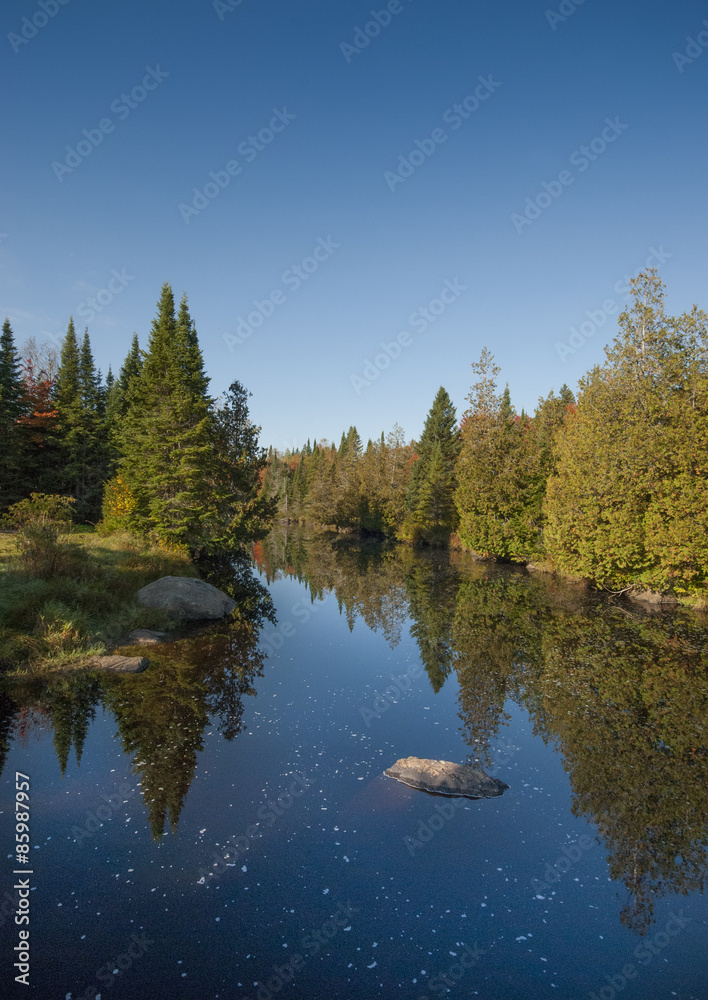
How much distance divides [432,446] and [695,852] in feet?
193

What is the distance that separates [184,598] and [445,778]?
14.9 meters

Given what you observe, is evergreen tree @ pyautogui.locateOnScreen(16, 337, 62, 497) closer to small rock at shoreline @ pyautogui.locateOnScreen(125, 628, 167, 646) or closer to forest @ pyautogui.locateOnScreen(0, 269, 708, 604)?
forest @ pyautogui.locateOnScreen(0, 269, 708, 604)

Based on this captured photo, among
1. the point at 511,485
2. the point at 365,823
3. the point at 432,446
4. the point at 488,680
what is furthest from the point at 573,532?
the point at 432,446

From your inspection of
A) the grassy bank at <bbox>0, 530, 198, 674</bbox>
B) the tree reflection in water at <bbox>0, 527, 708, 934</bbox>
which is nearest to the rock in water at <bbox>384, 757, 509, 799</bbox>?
the tree reflection in water at <bbox>0, 527, 708, 934</bbox>

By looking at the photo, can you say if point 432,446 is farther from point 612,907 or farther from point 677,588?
point 612,907

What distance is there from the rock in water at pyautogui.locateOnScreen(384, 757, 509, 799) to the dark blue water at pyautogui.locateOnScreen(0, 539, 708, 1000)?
29 cm

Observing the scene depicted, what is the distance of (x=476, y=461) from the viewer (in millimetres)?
43844

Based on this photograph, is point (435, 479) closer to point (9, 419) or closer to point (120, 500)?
point (120, 500)

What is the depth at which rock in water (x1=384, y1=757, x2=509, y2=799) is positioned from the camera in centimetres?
1027

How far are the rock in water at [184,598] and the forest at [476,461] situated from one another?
20.0 feet

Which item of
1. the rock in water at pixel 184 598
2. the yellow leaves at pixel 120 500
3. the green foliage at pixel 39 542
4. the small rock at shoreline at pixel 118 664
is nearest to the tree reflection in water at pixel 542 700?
the small rock at shoreline at pixel 118 664

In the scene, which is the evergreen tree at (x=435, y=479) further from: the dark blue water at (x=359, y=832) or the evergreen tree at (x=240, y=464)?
the dark blue water at (x=359, y=832)

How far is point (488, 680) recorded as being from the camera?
54.3 ft

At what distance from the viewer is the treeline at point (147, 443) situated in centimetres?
3209
